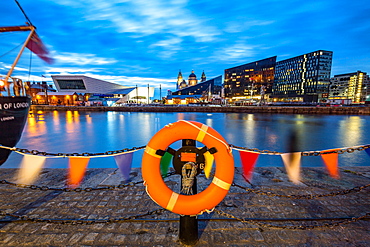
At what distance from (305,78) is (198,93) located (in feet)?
175

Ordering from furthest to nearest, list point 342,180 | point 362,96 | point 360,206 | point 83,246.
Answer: point 362,96, point 342,180, point 360,206, point 83,246

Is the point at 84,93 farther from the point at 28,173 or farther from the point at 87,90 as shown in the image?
the point at 28,173

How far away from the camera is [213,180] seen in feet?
6.54

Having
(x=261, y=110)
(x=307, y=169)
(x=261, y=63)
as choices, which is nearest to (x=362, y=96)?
(x=261, y=63)

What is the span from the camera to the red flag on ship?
7.00 metres

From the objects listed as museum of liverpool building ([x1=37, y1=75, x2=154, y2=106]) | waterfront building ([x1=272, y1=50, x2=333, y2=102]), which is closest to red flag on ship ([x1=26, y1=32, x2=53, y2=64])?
museum of liverpool building ([x1=37, y1=75, x2=154, y2=106])

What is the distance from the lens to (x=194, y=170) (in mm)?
2002

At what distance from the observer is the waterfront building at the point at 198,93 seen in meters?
89.3

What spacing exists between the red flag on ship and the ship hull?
3304 mm

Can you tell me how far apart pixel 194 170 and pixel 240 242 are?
1139mm

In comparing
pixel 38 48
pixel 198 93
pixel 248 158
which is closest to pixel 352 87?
pixel 198 93

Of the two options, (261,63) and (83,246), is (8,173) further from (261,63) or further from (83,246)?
(261,63)

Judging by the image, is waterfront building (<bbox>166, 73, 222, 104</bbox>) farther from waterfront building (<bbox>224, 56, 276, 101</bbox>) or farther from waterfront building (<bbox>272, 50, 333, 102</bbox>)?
waterfront building (<bbox>272, 50, 333, 102</bbox>)

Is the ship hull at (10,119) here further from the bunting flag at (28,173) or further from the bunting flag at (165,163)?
the bunting flag at (165,163)
